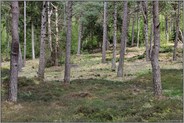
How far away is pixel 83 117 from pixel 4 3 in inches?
1300

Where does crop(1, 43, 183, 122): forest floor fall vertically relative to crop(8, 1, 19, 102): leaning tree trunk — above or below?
below

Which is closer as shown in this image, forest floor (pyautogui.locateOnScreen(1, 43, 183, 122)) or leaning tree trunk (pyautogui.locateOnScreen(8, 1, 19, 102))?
forest floor (pyautogui.locateOnScreen(1, 43, 183, 122))

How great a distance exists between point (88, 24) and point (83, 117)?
180 feet

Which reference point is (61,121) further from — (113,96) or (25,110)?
(113,96)

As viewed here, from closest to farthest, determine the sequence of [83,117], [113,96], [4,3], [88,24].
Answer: [83,117]
[113,96]
[4,3]
[88,24]

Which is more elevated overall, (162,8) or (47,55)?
(162,8)

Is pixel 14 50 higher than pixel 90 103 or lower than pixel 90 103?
higher

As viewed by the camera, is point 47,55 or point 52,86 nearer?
point 52,86

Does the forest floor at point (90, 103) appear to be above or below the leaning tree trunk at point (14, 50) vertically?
below

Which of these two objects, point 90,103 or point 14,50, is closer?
point 90,103

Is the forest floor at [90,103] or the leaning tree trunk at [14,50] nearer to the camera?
the forest floor at [90,103]

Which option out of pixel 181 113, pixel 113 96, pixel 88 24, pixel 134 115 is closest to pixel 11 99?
pixel 113 96

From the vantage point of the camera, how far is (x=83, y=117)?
46.9ft

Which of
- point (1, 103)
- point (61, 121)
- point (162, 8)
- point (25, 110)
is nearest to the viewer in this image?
point (61, 121)
